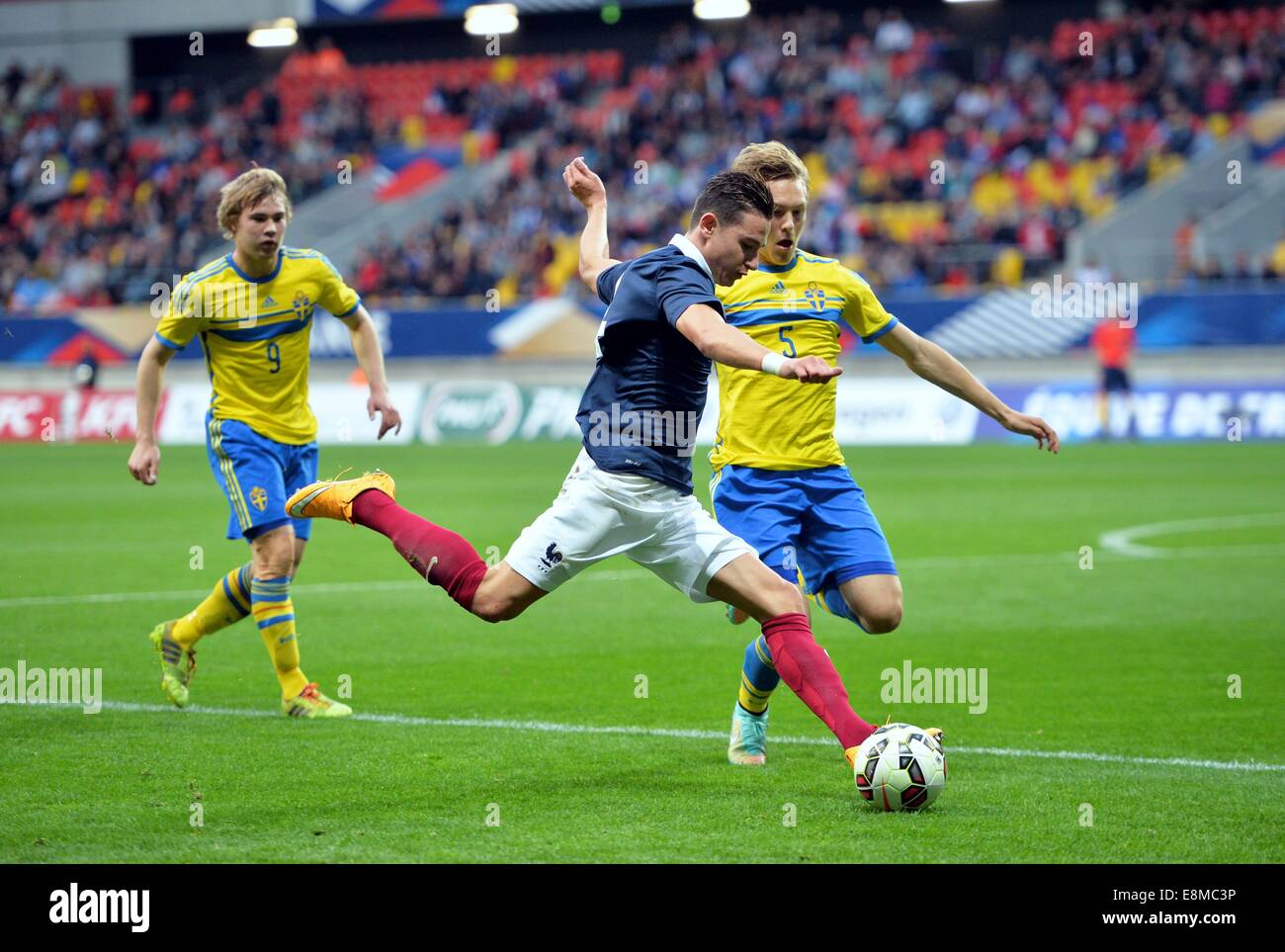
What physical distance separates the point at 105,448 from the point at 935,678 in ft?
73.4

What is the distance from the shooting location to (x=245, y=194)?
741 centimetres

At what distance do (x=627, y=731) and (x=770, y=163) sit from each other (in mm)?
2451

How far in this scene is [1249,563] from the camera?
1280cm

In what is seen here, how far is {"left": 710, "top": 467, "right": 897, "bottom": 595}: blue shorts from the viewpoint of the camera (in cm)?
643

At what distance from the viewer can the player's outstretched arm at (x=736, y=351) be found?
467 cm

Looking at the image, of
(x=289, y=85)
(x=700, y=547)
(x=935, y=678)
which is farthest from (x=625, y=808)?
(x=289, y=85)

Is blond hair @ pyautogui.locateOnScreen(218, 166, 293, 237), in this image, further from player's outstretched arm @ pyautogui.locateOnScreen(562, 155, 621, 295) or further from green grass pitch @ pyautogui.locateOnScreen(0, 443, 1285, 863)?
green grass pitch @ pyautogui.locateOnScreen(0, 443, 1285, 863)

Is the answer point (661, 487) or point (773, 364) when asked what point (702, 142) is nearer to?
point (661, 487)

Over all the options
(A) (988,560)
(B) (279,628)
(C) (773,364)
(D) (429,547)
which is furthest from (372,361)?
(A) (988,560)

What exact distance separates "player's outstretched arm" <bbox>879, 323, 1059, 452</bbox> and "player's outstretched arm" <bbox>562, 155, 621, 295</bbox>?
1.22 metres

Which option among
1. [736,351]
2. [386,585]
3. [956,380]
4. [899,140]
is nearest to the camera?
[736,351]

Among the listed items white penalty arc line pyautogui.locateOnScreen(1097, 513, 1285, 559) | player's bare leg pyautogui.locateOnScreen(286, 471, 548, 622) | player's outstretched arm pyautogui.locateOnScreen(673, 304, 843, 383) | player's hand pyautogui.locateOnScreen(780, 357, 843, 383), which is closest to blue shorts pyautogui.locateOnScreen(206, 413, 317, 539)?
player's bare leg pyautogui.locateOnScreen(286, 471, 548, 622)

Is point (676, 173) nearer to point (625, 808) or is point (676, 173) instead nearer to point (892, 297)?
point (892, 297)
